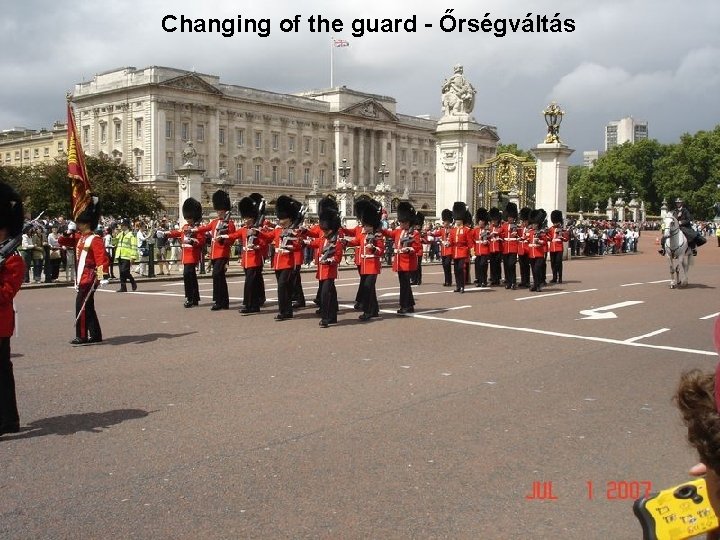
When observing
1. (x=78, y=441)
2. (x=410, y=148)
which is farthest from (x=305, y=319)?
(x=410, y=148)

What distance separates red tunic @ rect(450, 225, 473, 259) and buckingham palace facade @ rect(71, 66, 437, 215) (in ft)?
180

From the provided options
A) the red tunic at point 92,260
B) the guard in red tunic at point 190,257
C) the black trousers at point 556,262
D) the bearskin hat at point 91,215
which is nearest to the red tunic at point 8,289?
the red tunic at point 92,260

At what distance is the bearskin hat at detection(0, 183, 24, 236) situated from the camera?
21.9ft

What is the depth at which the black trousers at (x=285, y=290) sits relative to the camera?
1348cm

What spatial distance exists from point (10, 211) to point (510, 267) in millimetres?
14646

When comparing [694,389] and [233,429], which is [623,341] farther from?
[694,389]

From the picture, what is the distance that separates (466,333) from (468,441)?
559cm

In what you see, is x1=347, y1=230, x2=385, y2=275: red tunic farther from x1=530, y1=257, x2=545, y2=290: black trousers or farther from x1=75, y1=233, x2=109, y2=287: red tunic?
x1=530, y1=257, x2=545, y2=290: black trousers

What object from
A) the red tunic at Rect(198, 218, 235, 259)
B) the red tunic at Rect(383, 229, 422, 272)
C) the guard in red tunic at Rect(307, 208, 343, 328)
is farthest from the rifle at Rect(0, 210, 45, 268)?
the red tunic at Rect(383, 229, 422, 272)

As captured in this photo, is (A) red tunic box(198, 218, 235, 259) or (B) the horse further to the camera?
(B) the horse

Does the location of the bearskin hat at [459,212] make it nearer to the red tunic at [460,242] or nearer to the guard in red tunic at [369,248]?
the red tunic at [460,242]

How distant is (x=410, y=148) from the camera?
119250mm

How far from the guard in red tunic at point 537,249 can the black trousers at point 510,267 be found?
0.50 meters

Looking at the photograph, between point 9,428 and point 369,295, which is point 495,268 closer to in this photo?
point 369,295
